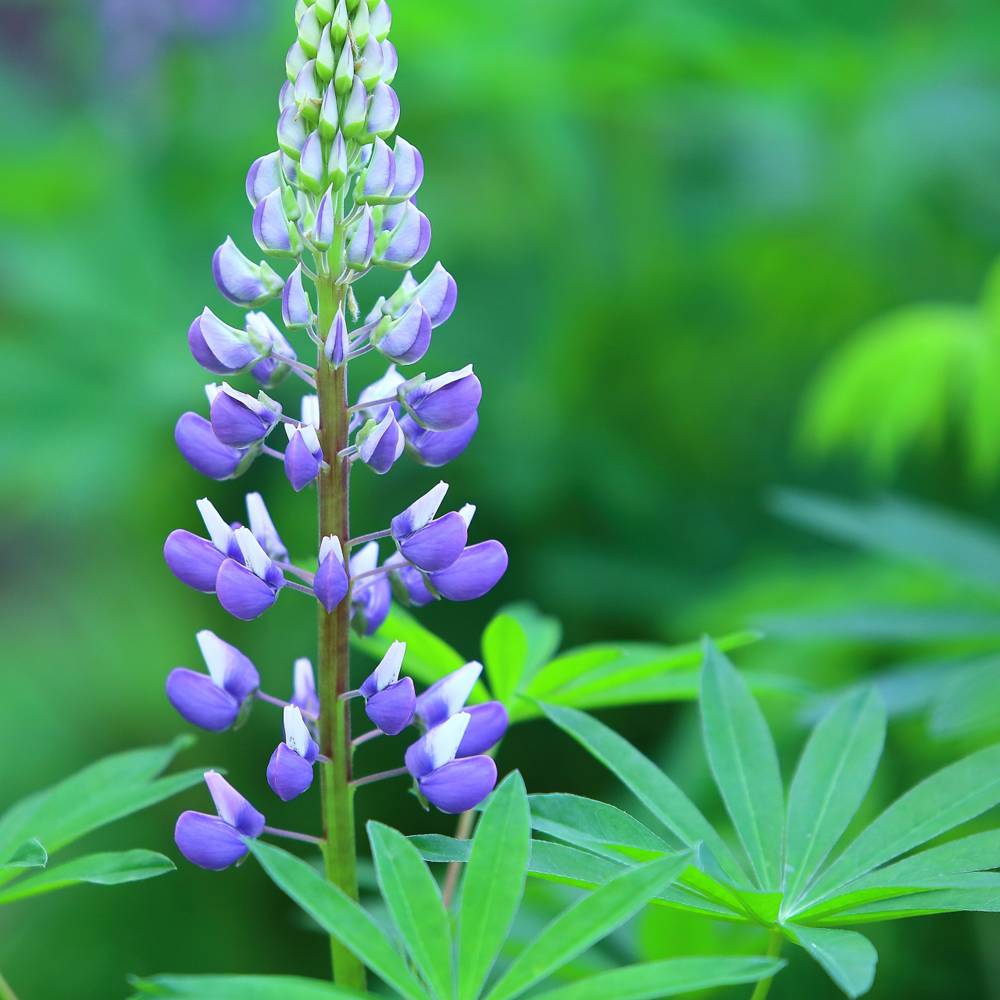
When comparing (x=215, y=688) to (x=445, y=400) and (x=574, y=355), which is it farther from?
(x=574, y=355)

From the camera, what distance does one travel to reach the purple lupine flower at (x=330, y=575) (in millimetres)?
935

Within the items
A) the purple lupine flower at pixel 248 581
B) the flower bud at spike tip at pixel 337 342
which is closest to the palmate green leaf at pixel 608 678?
the purple lupine flower at pixel 248 581

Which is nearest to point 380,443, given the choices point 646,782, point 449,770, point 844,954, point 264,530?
point 264,530

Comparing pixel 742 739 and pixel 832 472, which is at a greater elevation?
pixel 742 739

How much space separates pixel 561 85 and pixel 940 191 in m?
1.06

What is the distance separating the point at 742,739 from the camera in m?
1.12

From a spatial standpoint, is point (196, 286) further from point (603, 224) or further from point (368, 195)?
point (368, 195)

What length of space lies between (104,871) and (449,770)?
0.28m

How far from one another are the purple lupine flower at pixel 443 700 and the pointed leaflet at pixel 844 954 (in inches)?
11.9

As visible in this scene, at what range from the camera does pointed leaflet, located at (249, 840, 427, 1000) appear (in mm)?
812

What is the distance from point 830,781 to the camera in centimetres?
111

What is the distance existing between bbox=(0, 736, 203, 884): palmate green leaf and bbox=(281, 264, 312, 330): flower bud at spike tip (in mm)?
379

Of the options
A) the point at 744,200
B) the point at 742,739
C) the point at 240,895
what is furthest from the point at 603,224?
the point at 742,739

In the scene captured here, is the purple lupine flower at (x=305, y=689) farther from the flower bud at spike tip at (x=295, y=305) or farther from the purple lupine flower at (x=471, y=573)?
the flower bud at spike tip at (x=295, y=305)
